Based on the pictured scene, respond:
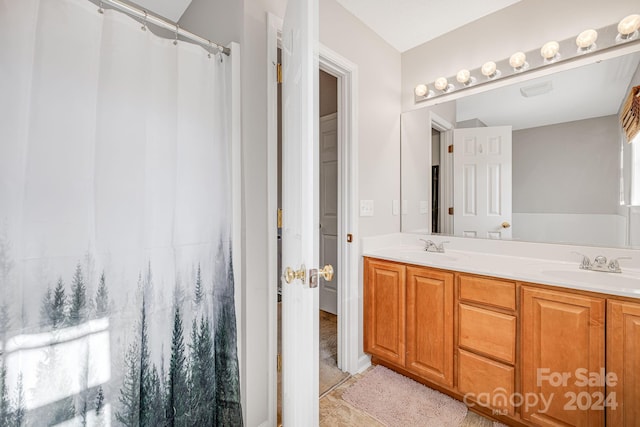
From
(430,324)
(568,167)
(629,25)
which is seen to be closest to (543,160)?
(568,167)

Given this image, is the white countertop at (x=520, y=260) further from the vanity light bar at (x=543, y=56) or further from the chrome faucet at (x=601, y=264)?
the vanity light bar at (x=543, y=56)

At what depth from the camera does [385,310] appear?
1977 mm

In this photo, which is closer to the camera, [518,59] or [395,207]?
[518,59]

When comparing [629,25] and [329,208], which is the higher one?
[629,25]

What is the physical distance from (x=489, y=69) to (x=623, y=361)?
1781 mm

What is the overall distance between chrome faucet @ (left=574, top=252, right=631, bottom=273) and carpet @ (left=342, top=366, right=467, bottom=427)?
1061mm

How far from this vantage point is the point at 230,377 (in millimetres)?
1346

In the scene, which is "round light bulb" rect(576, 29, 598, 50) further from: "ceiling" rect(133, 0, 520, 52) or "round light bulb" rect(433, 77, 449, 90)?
"round light bulb" rect(433, 77, 449, 90)

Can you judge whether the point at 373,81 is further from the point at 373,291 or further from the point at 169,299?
the point at 169,299

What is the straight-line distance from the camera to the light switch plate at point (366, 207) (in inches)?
80.8

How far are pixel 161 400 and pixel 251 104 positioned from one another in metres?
1.42

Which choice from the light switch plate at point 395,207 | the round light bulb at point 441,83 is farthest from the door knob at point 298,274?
the round light bulb at point 441,83

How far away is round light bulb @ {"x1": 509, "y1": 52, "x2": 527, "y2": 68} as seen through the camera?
5.89 ft

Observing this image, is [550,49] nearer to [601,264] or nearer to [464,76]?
[464,76]
